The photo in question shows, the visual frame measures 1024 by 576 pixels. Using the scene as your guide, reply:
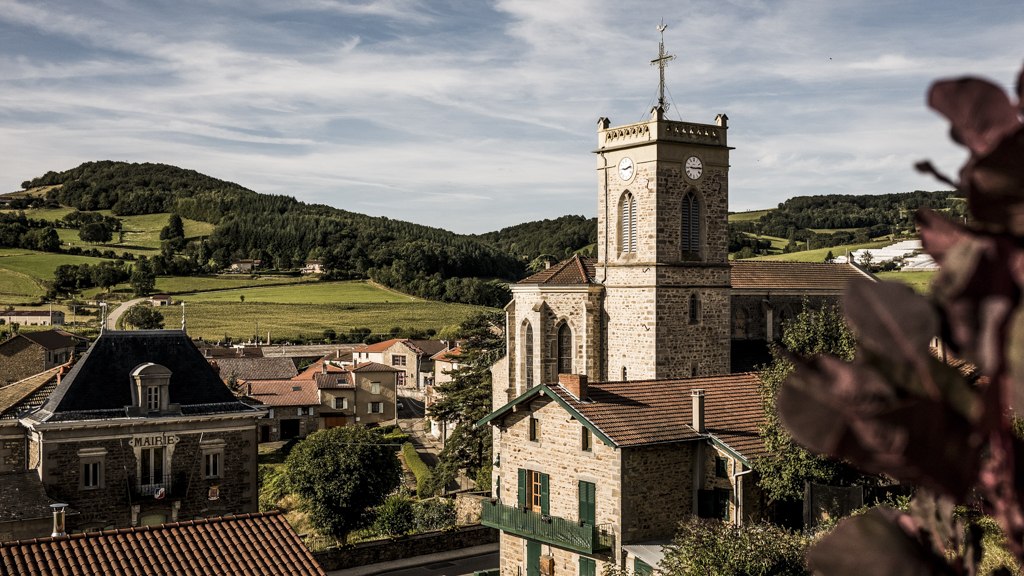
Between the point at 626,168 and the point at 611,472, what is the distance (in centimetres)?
1322

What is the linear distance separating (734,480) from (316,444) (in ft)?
52.8

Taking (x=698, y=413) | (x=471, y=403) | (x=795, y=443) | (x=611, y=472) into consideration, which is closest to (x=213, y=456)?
(x=471, y=403)

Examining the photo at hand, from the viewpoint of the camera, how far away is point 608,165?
31.0 meters

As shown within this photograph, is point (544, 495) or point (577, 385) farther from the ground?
point (577, 385)

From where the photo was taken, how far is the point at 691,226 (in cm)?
3052

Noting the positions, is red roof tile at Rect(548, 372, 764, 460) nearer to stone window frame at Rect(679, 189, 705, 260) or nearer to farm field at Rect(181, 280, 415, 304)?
stone window frame at Rect(679, 189, 705, 260)

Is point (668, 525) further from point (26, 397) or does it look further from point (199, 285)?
point (199, 285)

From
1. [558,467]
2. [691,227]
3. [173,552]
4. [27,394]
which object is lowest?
[558,467]

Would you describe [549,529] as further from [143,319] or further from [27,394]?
[143,319]

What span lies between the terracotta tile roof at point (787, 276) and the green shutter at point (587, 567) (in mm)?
15819

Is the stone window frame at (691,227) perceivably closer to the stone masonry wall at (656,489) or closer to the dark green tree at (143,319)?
the stone masonry wall at (656,489)

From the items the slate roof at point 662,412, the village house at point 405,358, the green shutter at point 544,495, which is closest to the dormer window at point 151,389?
the slate roof at point 662,412

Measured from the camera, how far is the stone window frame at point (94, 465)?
26516 millimetres

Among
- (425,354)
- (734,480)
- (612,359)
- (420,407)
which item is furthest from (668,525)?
(425,354)
